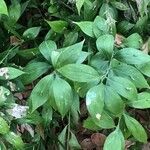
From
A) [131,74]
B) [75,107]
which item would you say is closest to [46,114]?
[75,107]

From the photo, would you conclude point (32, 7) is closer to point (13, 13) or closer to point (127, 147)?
point (13, 13)

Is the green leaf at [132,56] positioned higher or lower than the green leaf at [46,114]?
higher

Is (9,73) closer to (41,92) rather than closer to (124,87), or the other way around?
(41,92)

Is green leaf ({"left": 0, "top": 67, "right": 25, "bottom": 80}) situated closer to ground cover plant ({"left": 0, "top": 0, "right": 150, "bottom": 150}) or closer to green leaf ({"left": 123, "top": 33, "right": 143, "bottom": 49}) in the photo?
ground cover plant ({"left": 0, "top": 0, "right": 150, "bottom": 150})

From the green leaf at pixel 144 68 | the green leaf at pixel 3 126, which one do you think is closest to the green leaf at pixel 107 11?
the green leaf at pixel 144 68

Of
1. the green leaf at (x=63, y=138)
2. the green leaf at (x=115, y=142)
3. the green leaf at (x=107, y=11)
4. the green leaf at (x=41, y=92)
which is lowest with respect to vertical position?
the green leaf at (x=63, y=138)

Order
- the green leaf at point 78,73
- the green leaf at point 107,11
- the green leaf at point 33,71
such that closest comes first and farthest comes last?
the green leaf at point 78,73, the green leaf at point 33,71, the green leaf at point 107,11

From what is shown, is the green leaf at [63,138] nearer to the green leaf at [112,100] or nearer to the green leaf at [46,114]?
the green leaf at [46,114]
